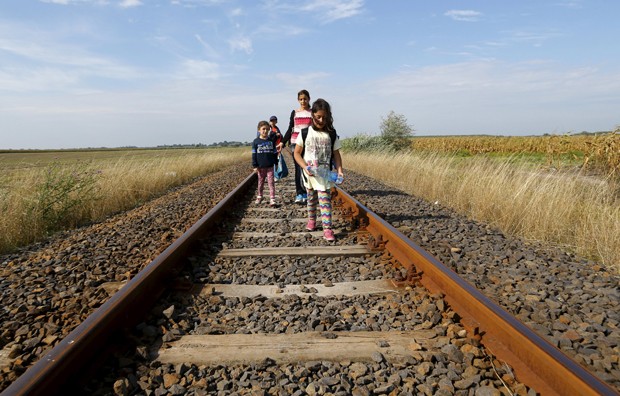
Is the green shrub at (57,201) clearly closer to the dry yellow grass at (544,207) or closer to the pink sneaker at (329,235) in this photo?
the pink sneaker at (329,235)

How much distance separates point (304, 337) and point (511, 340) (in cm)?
107

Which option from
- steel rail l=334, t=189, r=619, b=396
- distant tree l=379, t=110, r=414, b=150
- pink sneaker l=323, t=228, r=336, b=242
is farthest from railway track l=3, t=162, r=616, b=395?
distant tree l=379, t=110, r=414, b=150

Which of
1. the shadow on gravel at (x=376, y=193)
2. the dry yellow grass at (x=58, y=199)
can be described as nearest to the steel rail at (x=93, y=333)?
the dry yellow grass at (x=58, y=199)

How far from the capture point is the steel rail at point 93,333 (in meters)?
1.70

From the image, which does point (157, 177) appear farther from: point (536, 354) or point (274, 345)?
point (536, 354)

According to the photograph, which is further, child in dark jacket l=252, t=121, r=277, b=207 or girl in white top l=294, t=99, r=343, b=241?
child in dark jacket l=252, t=121, r=277, b=207

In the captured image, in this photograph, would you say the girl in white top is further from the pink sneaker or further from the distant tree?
the distant tree

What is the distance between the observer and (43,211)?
6.29 metres

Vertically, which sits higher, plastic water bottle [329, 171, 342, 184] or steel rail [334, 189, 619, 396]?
plastic water bottle [329, 171, 342, 184]

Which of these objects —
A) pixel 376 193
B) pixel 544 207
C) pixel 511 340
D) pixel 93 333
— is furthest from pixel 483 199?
pixel 93 333

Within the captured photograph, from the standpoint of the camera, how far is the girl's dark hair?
4.52 meters

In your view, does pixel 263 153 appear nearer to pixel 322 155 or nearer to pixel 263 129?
pixel 263 129

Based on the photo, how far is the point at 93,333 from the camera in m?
2.11

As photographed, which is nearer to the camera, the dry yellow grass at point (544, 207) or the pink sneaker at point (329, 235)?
the dry yellow grass at point (544, 207)
